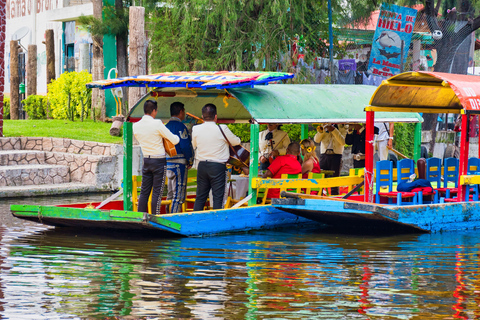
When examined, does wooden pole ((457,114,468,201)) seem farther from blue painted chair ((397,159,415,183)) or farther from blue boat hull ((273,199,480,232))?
blue painted chair ((397,159,415,183))

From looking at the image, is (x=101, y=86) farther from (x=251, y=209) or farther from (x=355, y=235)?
(x=355, y=235)

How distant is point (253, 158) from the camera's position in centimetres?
1119

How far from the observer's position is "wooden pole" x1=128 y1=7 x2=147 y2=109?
17.6 m

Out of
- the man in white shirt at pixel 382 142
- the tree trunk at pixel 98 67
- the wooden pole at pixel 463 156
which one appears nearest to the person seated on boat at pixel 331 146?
the man in white shirt at pixel 382 142

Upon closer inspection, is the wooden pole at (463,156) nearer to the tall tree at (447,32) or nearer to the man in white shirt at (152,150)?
the man in white shirt at (152,150)

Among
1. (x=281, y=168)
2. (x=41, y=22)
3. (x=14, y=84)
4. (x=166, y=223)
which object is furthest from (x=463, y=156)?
(x=41, y=22)

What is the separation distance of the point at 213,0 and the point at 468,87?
8.73m

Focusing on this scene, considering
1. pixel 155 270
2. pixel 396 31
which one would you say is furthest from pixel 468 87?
pixel 396 31

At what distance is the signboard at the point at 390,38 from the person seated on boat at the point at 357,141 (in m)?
6.21

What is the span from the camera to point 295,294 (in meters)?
7.28

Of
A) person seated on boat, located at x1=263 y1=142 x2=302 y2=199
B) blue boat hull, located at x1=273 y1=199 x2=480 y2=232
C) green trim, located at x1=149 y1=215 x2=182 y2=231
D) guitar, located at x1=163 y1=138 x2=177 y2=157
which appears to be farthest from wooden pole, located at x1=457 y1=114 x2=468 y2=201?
green trim, located at x1=149 y1=215 x2=182 y2=231

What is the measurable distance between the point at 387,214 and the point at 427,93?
3287 mm

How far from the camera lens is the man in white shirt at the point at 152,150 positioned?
10.4 meters

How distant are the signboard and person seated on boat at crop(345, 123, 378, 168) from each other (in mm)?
6211
